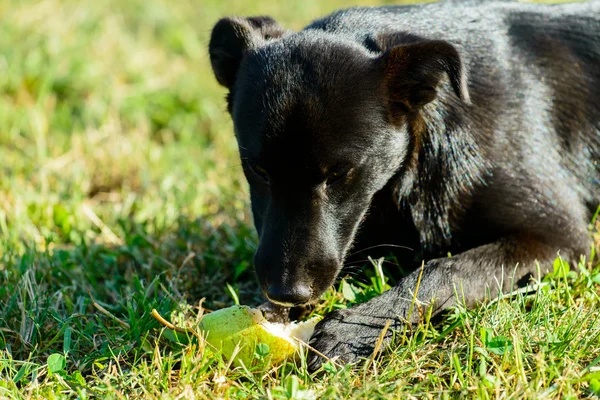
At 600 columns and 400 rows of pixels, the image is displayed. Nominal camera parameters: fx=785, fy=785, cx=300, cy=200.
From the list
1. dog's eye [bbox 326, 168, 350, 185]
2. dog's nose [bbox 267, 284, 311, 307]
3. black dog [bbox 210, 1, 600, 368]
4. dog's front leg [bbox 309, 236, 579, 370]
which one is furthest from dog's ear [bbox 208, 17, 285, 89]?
dog's front leg [bbox 309, 236, 579, 370]

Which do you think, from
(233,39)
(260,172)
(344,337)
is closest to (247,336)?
(344,337)

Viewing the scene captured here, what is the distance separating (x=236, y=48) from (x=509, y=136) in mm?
1285

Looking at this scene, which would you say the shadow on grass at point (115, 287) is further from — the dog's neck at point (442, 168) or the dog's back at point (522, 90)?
the dog's back at point (522, 90)

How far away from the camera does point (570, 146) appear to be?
12.4ft

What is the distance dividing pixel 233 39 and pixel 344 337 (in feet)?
4.77

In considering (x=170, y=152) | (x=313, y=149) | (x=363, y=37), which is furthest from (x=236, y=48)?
(x=170, y=152)

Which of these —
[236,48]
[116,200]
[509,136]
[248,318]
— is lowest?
[116,200]

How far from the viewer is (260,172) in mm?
3123

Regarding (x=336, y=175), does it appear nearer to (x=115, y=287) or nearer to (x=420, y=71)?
(x=420, y=71)

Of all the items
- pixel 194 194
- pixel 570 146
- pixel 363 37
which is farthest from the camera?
pixel 194 194

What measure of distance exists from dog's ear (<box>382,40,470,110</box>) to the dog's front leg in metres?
0.68

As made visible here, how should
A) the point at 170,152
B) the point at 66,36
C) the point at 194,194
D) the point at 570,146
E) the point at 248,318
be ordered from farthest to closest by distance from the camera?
the point at 66,36 → the point at 170,152 → the point at 194,194 → the point at 570,146 → the point at 248,318

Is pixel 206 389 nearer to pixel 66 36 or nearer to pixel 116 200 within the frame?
pixel 116 200

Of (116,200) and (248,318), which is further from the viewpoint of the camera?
(116,200)
